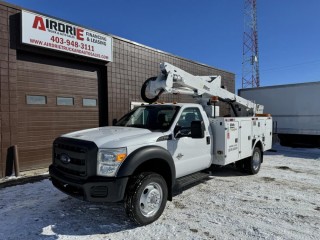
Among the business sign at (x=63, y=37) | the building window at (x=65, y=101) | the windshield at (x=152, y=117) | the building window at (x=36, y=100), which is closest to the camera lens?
the windshield at (x=152, y=117)

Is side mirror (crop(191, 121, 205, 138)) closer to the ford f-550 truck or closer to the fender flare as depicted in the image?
the ford f-550 truck

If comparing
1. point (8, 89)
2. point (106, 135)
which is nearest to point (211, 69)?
point (8, 89)

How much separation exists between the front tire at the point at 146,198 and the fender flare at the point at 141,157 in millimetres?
260

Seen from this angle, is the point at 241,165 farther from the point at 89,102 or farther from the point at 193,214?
the point at 89,102

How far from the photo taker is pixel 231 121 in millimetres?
6488

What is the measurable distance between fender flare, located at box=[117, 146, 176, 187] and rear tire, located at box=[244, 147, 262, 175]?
3.84 metres

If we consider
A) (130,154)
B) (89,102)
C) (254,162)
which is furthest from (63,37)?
(254,162)

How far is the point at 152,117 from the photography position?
5371 millimetres

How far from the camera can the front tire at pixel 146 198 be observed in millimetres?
3988

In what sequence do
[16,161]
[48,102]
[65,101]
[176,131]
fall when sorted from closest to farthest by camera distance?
[176,131] < [16,161] < [48,102] < [65,101]

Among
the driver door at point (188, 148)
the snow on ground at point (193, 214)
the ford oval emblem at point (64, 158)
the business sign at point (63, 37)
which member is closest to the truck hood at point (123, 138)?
the ford oval emblem at point (64, 158)

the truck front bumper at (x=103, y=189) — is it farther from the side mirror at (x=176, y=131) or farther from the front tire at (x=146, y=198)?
the side mirror at (x=176, y=131)

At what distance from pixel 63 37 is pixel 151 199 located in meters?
6.69

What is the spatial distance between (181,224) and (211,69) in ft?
46.0
